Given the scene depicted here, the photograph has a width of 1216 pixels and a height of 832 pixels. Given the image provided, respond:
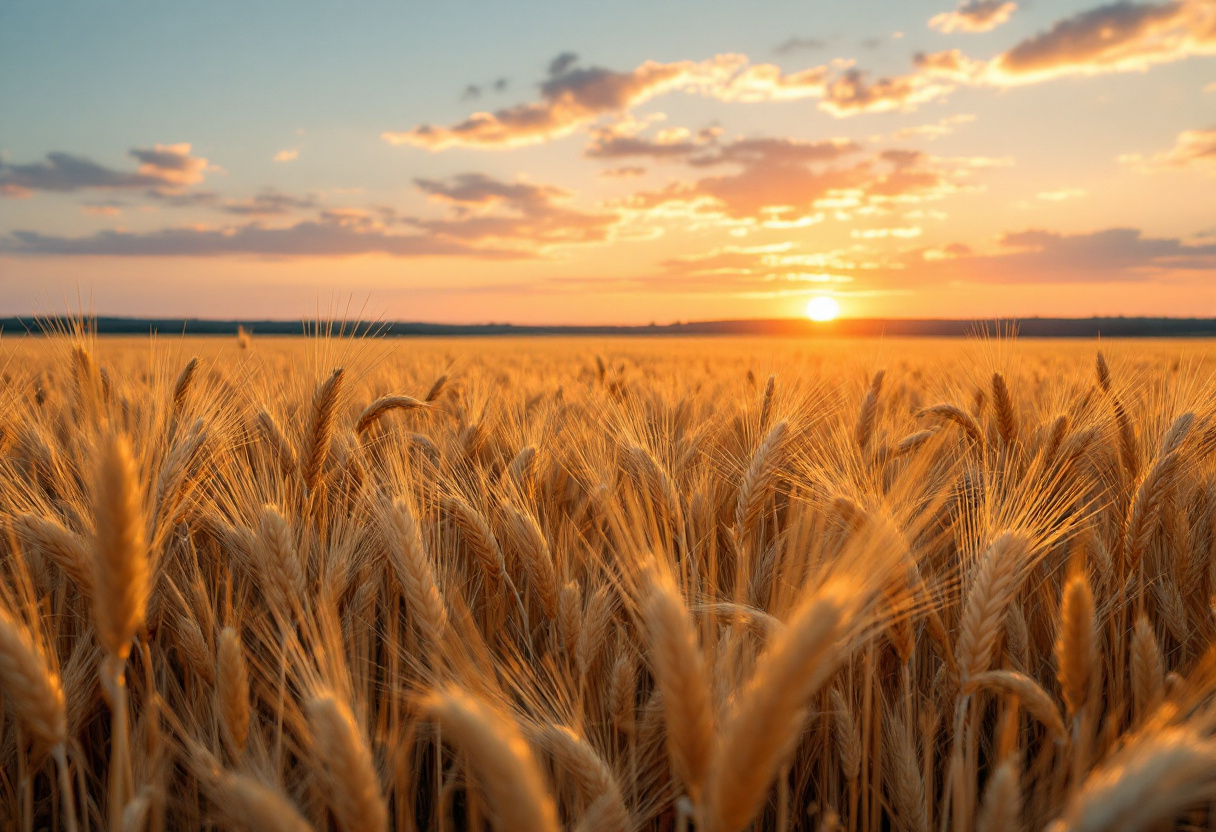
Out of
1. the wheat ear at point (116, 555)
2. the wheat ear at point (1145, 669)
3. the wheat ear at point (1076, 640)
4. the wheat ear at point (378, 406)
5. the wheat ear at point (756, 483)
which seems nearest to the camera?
the wheat ear at point (116, 555)

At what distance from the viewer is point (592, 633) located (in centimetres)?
154

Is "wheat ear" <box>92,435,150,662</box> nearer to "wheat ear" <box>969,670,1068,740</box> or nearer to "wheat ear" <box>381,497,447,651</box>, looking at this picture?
"wheat ear" <box>381,497,447,651</box>

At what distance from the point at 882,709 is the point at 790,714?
1.15 metres

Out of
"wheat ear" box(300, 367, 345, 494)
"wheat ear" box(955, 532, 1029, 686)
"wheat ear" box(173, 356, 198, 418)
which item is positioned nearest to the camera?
"wheat ear" box(955, 532, 1029, 686)

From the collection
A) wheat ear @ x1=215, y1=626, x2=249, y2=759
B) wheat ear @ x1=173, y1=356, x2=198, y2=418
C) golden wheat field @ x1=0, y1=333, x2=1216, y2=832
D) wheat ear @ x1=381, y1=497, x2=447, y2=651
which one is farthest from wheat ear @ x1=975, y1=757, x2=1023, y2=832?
wheat ear @ x1=173, y1=356, x2=198, y2=418

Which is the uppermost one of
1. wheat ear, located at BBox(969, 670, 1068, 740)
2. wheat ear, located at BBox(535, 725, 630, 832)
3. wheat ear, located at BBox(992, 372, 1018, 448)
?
wheat ear, located at BBox(992, 372, 1018, 448)

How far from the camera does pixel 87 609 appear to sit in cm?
184

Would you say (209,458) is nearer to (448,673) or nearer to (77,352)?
(77,352)

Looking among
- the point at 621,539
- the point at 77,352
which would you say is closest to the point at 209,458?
the point at 77,352

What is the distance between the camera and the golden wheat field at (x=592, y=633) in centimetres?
92

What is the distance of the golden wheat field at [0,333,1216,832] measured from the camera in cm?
92

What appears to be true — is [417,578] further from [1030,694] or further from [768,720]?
[1030,694]

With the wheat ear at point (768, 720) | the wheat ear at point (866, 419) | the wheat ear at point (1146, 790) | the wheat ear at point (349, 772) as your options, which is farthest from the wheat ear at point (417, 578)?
the wheat ear at point (866, 419)

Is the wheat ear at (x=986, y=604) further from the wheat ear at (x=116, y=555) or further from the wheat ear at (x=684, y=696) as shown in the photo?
the wheat ear at (x=116, y=555)
